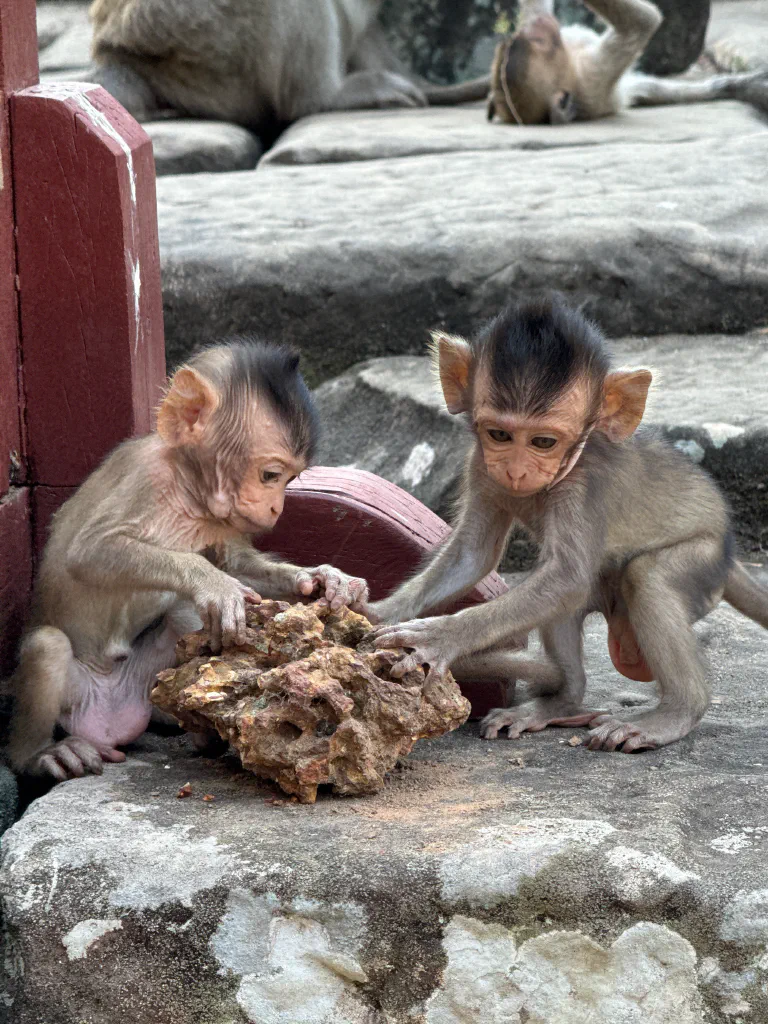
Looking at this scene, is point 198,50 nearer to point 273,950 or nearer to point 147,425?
point 147,425

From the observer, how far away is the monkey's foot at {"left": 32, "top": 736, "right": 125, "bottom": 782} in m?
3.66

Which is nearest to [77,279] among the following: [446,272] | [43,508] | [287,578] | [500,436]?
[43,508]

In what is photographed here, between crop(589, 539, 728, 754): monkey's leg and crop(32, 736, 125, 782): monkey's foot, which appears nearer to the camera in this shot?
crop(32, 736, 125, 782): monkey's foot

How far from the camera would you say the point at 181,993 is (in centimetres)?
288

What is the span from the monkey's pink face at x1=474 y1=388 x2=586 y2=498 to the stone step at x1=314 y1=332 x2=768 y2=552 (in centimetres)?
183

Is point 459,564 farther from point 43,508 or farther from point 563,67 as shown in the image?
point 563,67

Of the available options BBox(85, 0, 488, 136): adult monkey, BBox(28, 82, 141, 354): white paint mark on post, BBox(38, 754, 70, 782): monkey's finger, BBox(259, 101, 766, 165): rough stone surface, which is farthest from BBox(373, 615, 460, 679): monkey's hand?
BBox(85, 0, 488, 136): adult monkey

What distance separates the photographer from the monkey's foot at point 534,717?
414cm

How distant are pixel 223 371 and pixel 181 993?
1690 mm

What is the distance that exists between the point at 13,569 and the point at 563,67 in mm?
8706

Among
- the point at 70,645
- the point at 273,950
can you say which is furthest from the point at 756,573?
the point at 273,950

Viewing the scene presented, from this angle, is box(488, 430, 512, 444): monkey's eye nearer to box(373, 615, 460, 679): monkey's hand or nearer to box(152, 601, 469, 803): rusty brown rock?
box(373, 615, 460, 679): monkey's hand

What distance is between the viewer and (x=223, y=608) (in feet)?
11.8

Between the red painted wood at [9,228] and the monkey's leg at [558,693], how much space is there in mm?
1711
